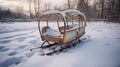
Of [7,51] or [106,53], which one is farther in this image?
[7,51]

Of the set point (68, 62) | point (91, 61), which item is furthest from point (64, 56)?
point (91, 61)

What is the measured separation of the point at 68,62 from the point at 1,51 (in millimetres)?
3602

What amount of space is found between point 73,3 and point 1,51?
123 ft

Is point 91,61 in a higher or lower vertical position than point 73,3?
lower

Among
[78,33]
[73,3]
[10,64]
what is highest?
[73,3]

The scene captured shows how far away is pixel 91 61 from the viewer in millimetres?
5137

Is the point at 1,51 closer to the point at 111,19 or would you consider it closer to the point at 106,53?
the point at 106,53

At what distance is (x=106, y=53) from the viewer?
5922mm

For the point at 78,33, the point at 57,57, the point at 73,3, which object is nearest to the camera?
the point at 57,57

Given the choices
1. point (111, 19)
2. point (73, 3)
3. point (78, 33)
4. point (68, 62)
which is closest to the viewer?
point (68, 62)

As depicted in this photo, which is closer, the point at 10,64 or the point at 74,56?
the point at 10,64

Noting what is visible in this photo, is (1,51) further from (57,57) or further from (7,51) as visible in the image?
(57,57)

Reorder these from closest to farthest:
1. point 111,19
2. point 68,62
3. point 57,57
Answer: point 68,62
point 57,57
point 111,19

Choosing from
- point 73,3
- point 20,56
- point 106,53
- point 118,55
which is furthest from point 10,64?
point 73,3
